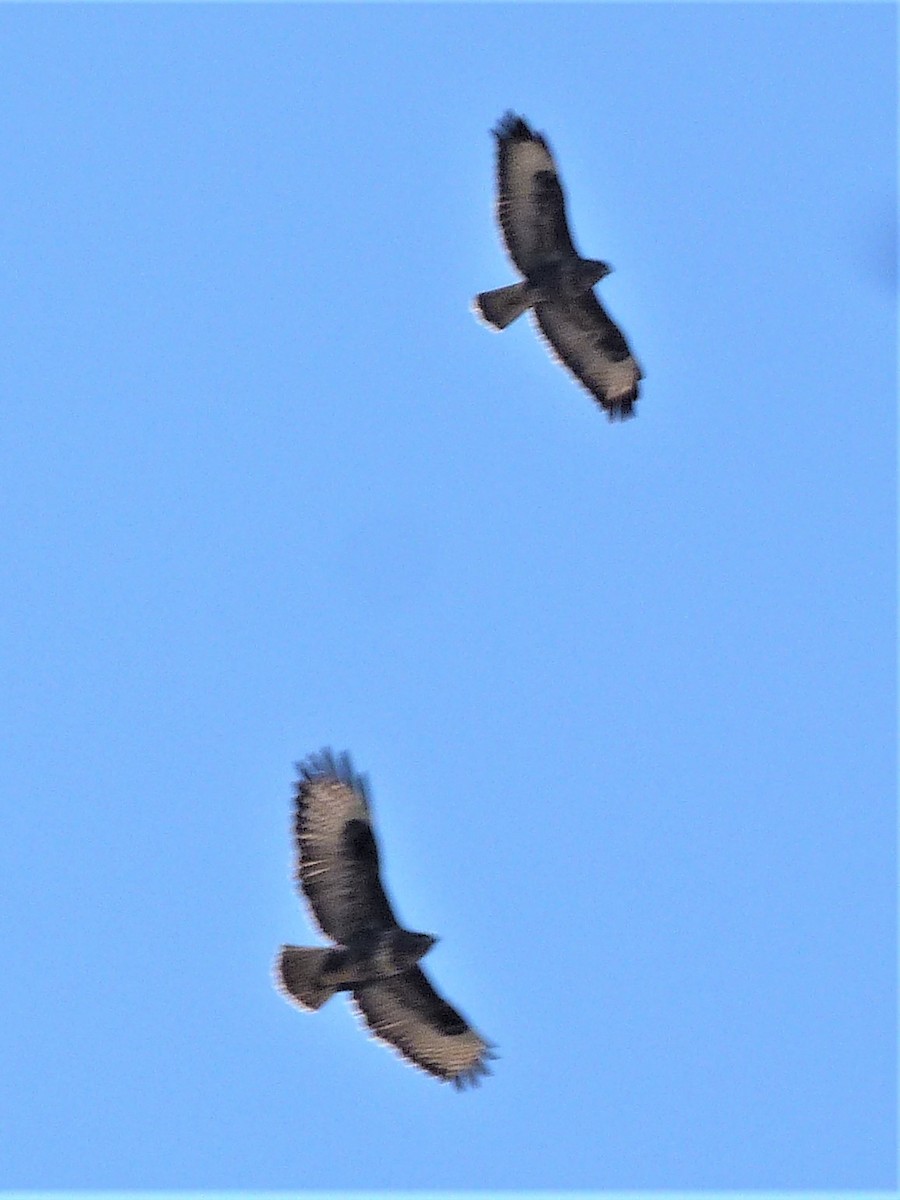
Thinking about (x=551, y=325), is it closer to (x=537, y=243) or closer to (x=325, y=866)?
(x=537, y=243)

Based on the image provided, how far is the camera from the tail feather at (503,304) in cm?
1770

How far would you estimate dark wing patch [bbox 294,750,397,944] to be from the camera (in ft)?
49.1

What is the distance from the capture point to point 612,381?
61.7 ft

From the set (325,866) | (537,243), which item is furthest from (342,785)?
(537,243)

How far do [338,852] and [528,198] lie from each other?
5.63 meters

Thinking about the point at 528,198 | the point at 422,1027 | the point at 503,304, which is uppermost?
the point at 528,198

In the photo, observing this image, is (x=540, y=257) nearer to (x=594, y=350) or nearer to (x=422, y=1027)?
(x=594, y=350)

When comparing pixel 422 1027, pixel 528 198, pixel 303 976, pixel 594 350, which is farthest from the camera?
pixel 594 350

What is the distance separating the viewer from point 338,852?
15.0 meters

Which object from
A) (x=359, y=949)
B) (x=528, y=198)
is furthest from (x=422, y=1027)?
(x=528, y=198)

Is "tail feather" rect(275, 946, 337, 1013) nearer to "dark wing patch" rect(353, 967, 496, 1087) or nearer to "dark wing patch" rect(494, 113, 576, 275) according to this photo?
"dark wing patch" rect(353, 967, 496, 1087)

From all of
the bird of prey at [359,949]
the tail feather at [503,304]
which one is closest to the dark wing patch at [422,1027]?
the bird of prey at [359,949]

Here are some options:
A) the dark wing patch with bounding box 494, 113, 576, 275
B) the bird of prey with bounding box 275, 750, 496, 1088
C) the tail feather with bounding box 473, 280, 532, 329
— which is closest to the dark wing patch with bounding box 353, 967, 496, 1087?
the bird of prey with bounding box 275, 750, 496, 1088

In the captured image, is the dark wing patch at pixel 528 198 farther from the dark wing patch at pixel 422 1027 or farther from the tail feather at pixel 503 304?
the dark wing patch at pixel 422 1027
